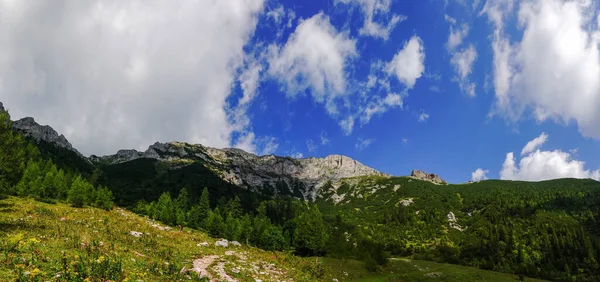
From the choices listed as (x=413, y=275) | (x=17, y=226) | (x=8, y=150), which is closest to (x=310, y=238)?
(x=413, y=275)

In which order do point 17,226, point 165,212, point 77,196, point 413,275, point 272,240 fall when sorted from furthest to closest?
point 272,240, point 165,212, point 77,196, point 413,275, point 17,226

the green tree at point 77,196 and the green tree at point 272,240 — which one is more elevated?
the green tree at point 77,196

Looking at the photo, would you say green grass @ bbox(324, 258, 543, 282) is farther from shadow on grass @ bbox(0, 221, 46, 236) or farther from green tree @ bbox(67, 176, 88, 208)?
green tree @ bbox(67, 176, 88, 208)

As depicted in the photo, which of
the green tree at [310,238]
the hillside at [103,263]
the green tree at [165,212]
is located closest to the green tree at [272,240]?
Result: the green tree at [310,238]

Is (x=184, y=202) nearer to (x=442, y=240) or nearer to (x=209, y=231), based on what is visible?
(x=209, y=231)

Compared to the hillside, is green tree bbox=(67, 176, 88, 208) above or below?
above

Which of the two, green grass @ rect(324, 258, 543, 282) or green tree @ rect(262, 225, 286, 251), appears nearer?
green grass @ rect(324, 258, 543, 282)

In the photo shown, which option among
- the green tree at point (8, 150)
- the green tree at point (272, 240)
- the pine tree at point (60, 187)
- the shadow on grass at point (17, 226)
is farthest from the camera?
the green tree at point (272, 240)

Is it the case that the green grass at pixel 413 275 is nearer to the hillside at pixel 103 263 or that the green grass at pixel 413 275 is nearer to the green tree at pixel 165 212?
the hillside at pixel 103 263

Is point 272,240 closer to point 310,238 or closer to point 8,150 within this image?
point 310,238

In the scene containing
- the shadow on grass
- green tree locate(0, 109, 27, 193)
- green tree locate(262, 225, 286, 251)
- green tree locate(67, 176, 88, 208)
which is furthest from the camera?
green tree locate(262, 225, 286, 251)

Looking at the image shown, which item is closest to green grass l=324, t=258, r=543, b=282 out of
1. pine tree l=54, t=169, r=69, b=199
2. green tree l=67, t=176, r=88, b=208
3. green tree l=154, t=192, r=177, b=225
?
green tree l=154, t=192, r=177, b=225

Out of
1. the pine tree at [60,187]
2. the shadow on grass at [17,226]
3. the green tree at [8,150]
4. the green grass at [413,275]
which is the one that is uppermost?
the pine tree at [60,187]

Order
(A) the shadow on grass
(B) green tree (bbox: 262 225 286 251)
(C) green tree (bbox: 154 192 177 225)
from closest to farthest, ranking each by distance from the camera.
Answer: (A) the shadow on grass < (C) green tree (bbox: 154 192 177 225) < (B) green tree (bbox: 262 225 286 251)
